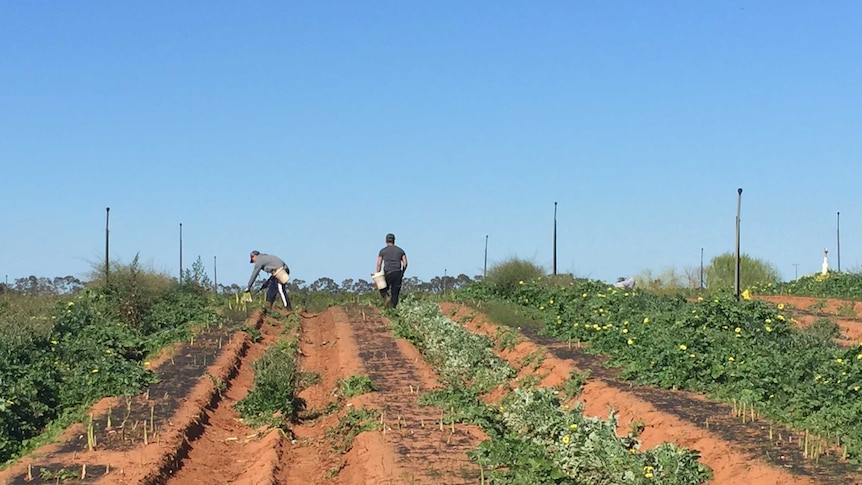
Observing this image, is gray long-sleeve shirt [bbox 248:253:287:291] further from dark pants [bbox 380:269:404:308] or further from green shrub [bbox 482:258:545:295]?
green shrub [bbox 482:258:545:295]

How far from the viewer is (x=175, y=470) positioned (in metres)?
9.14

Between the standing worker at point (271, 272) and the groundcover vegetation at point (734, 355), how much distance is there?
278 inches

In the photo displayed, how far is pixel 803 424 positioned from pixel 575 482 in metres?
2.49

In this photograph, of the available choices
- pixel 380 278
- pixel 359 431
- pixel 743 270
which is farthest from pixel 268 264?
pixel 743 270

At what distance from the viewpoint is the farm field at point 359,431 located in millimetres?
8297

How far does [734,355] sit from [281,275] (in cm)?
1253

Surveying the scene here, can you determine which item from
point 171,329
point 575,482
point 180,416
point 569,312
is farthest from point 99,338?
point 575,482

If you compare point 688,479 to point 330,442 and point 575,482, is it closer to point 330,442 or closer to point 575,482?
point 575,482

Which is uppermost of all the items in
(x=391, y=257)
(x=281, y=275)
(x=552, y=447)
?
(x=391, y=257)

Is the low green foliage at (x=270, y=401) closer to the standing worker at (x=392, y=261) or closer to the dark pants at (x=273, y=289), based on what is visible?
the standing worker at (x=392, y=261)

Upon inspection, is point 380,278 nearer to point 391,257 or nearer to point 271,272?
point 391,257

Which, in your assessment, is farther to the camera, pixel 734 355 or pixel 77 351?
pixel 77 351

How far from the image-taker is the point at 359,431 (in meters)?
10.3

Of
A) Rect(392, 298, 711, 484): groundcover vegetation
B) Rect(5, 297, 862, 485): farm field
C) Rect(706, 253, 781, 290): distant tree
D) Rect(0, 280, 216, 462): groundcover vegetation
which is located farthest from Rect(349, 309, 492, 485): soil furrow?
Rect(706, 253, 781, 290): distant tree
